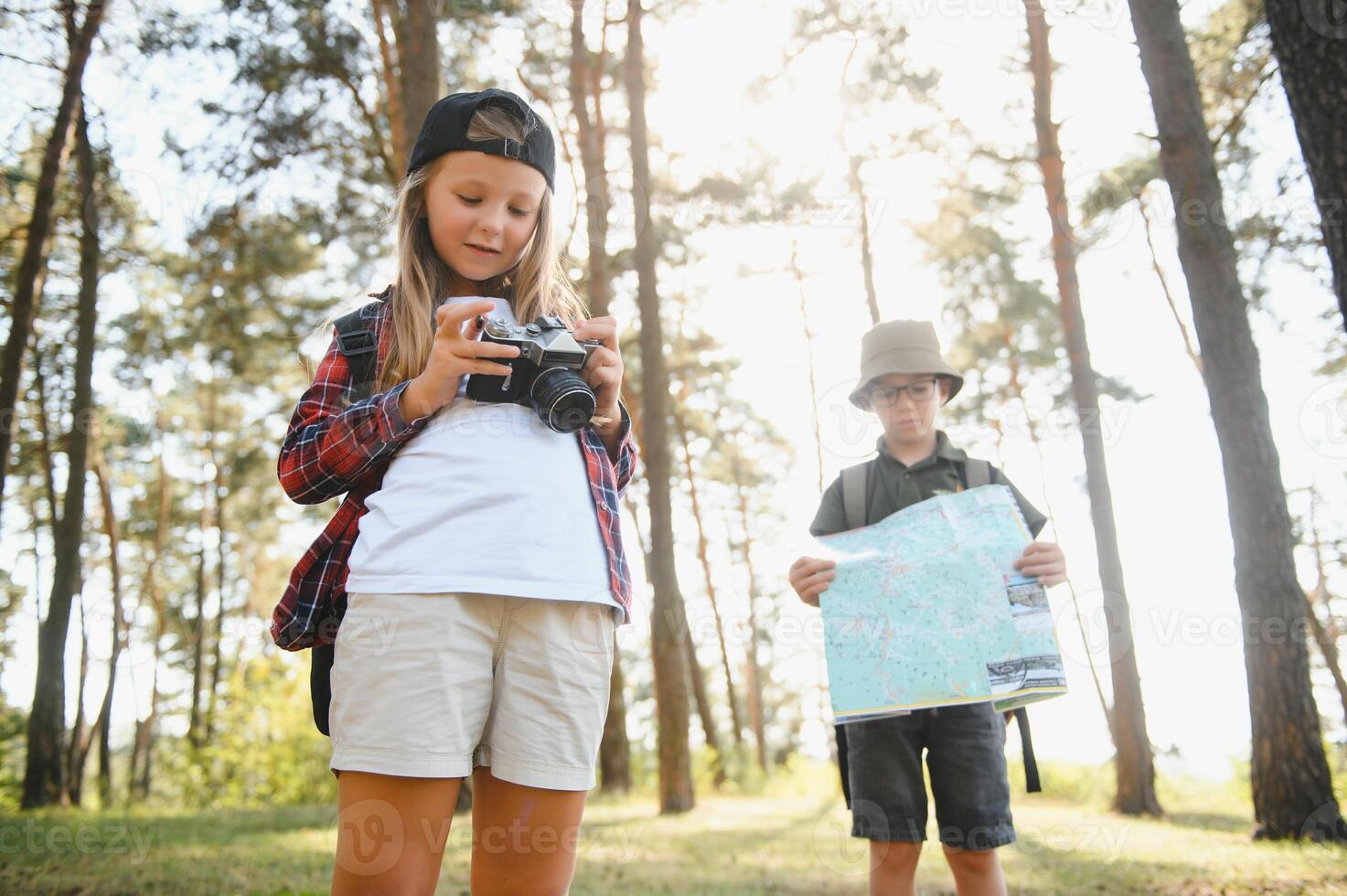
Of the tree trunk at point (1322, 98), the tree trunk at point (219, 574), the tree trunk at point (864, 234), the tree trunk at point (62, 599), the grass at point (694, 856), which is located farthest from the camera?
the tree trunk at point (219, 574)

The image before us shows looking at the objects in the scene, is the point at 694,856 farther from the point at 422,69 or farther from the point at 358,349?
the point at 422,69

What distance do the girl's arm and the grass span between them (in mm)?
3251

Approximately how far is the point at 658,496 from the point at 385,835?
27.5 ft

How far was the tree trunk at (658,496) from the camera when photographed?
9.72 m

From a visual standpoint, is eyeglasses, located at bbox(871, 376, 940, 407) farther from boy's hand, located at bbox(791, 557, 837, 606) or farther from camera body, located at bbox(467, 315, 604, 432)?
camera body, located at bbox(467, 315, 604, 432)

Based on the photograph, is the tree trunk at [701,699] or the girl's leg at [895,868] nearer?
the girl's leg at [895,868]

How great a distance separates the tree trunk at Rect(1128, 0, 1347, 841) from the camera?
19.7ft

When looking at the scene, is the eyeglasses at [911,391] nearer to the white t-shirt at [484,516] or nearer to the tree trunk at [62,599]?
the white t-shirt at [484,516]

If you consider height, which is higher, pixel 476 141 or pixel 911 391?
pixel 476 141

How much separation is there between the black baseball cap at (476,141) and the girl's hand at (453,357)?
0.38m

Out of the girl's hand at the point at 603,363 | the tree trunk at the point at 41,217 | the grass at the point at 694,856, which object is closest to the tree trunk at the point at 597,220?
the grass at the point at 694,856

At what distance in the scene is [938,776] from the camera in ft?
9.01

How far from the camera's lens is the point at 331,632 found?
175 centimetres

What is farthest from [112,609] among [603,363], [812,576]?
[603,363]
